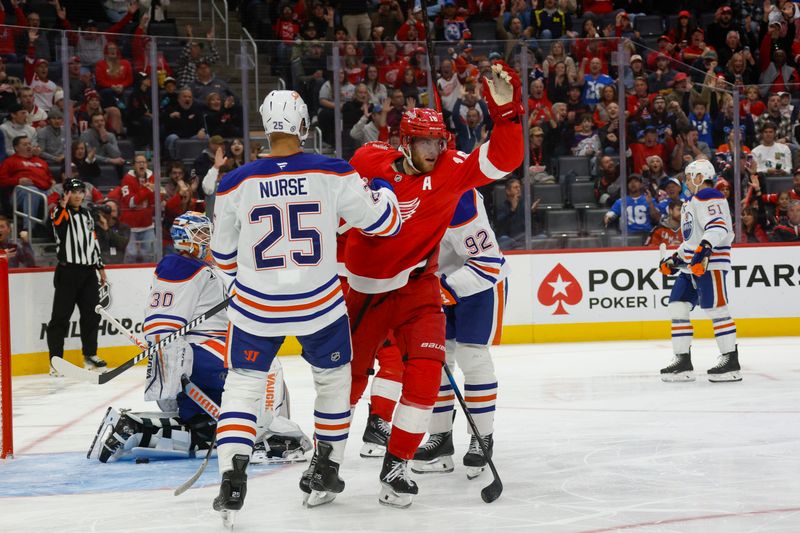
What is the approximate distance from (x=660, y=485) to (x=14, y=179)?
5.95 metres

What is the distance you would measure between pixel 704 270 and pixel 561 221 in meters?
2.95

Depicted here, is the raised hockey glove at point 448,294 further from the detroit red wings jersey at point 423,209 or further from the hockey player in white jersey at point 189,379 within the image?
the hockey player in white jersey at point 189,379

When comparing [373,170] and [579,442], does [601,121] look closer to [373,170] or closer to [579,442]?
[579,442]

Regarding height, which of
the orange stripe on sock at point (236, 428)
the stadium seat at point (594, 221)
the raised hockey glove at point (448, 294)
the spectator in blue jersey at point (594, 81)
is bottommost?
the orange stripe on sock at point (236, 428)

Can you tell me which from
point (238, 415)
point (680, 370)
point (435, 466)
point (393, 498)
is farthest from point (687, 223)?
point (238, 415)

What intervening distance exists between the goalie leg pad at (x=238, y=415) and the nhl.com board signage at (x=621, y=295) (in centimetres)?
616

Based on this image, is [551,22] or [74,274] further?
[551,22]

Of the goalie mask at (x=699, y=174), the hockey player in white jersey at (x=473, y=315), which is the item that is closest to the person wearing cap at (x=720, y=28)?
the goalie mask at (x=699, y=174)

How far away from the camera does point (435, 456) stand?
4.41 metres

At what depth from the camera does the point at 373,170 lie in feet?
13.5

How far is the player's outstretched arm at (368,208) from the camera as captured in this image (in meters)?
3.56

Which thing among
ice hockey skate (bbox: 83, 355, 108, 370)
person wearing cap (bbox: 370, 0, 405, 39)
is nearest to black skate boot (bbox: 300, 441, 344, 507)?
ice hockey skate (bbox: 83, 355, 108, 370)

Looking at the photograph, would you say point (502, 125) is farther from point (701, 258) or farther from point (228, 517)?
point (701, 258)

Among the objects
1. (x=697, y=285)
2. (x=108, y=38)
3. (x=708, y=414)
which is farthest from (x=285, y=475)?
(x=108, y=38)
